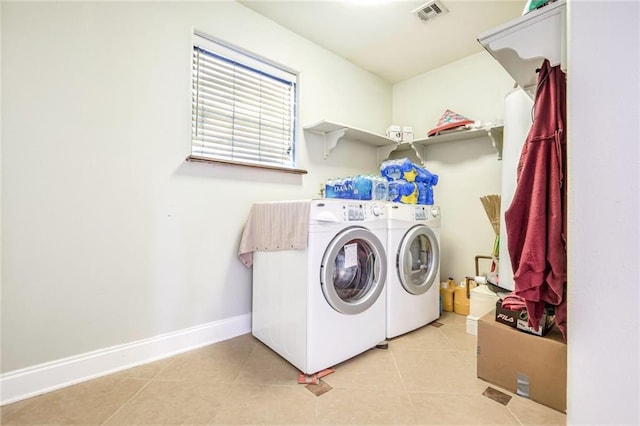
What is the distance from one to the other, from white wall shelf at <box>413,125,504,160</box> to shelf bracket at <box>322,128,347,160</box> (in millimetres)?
867

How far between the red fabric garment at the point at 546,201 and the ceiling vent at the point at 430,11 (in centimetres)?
137

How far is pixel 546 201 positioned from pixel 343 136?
1928 millimetres

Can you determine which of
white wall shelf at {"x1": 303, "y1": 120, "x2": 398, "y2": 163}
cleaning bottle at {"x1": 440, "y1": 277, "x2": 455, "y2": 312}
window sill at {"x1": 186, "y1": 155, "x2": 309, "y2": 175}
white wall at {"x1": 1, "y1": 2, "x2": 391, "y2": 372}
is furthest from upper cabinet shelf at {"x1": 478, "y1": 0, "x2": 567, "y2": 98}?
cleaning bottle at {"x1": 440, "y1": 277, "x2": 455, "y2": 312}

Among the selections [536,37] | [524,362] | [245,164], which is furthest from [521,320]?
[245,164]

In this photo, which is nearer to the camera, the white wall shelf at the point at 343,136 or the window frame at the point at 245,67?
the window frame at the point at 245,67

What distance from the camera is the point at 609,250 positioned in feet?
2.16

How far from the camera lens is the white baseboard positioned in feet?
4.14

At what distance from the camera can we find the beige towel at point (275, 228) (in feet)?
4.77

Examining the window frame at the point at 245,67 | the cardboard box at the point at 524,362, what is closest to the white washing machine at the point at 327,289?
the cardboard box at the point at 524,362

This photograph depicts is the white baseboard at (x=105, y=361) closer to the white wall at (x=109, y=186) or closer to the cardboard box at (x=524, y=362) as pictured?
the white wall at (x=109, y=186)

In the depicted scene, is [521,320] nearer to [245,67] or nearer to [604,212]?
[604,212]

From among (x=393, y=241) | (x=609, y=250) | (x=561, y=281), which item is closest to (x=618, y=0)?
(x=609, y=250)

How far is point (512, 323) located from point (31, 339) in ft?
7.75

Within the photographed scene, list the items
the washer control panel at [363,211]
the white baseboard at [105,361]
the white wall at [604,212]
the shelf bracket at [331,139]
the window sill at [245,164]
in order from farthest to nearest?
the shelf bracket at [331,139] < the window sill at [245,164] < the washer control panel at [363,211] < the white baseboard at [105,361] < the white wall at [604,212]
